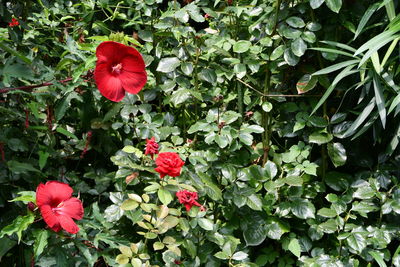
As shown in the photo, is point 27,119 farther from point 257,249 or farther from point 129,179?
point 257,249

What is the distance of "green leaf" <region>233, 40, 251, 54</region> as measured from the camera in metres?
1.80

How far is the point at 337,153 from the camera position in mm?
1836

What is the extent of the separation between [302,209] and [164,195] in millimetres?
591

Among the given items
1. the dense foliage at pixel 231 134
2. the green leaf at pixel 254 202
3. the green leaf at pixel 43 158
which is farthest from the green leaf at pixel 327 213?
the green leaf at pixel 43 158

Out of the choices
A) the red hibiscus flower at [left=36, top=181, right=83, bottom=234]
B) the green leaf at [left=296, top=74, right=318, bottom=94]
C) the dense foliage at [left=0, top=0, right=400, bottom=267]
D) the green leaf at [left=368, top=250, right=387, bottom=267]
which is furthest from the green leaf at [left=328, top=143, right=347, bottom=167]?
the red hibiscus flower at [left=36, top=181, right=83, bottom=234]

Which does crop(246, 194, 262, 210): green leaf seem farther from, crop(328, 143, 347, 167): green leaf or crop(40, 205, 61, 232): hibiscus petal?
crop(40, 205, 61, 232): hibiscus petal

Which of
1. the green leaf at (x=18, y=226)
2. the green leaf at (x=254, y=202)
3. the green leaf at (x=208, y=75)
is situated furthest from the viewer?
the green leaf at (x=208, y=75)

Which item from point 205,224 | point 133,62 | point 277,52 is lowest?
point 205,224

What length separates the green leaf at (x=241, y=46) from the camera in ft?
5.91

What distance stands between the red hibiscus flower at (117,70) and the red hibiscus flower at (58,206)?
31 cm

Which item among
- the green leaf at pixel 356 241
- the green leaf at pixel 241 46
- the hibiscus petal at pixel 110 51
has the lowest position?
the green leaf at pixel 356 241

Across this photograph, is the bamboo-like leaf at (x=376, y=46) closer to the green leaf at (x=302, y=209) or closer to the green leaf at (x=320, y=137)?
the green leaf at (x=320, y=137)

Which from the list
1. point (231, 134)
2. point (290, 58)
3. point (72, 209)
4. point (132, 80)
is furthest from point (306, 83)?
point (72, 209)

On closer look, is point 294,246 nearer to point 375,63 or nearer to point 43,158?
point 375,63
